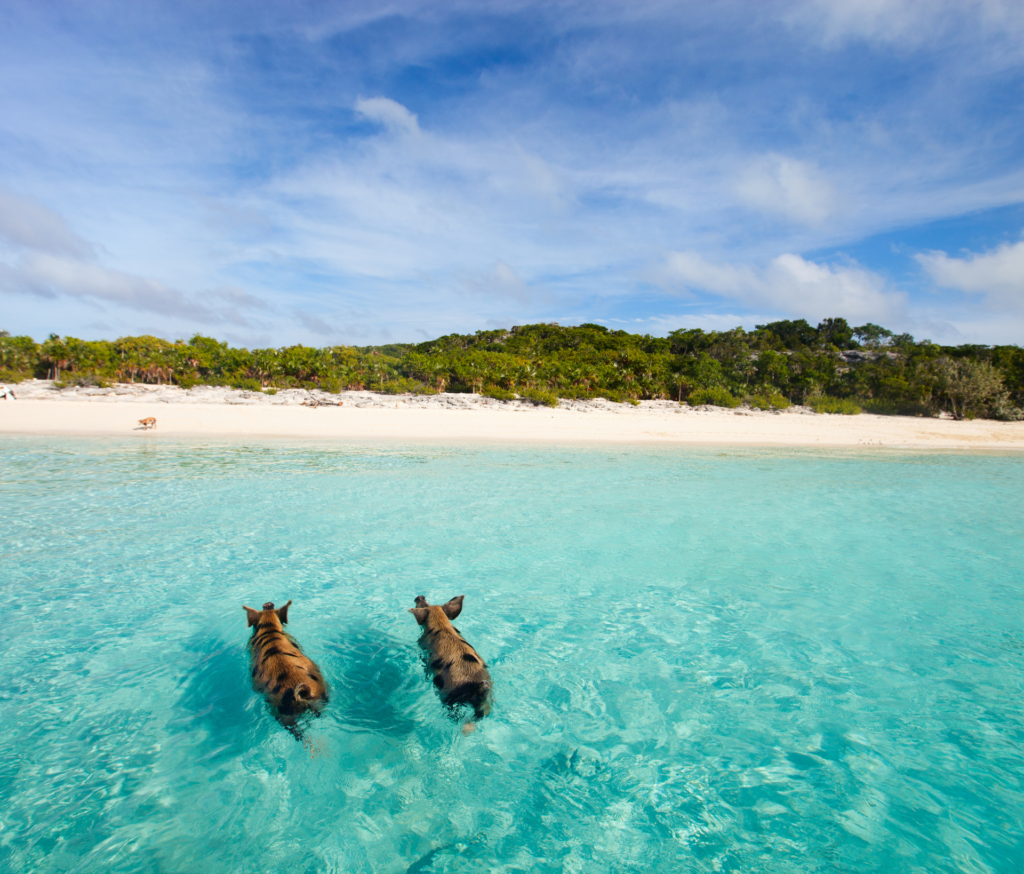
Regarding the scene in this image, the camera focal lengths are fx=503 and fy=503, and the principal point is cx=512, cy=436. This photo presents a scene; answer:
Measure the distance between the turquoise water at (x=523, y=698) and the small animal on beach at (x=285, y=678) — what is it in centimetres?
41

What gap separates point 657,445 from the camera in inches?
882

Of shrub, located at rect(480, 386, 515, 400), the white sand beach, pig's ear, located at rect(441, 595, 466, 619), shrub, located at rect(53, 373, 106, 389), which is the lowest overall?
pig's ear, located at rect(441, 595, 466, 619)

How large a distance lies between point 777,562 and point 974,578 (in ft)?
7.90

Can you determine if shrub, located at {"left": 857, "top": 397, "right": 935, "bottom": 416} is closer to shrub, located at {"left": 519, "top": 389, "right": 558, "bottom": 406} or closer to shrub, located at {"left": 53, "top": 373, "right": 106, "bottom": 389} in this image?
shrub, located at {"left": 519, "top": 389, "right": 558, "bottom": 406}

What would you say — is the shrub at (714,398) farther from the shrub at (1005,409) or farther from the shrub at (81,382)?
the shrub at (81,382)

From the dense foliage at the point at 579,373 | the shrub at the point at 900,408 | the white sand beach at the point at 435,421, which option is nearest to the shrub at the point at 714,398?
the dense foliage at the point at 579,373

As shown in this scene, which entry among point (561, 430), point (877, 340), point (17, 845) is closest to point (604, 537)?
point (17, 845)

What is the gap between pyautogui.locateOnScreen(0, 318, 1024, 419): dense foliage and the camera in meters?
37.4

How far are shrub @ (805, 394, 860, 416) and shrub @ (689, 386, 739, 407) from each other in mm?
6531

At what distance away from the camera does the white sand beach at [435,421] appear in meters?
22.8

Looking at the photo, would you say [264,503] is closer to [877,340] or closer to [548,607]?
[548,607]

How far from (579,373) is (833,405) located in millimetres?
19311

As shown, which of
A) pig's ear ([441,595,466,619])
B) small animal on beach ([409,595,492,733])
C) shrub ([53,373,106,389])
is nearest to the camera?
small animal on beach ([409,595,492,733])

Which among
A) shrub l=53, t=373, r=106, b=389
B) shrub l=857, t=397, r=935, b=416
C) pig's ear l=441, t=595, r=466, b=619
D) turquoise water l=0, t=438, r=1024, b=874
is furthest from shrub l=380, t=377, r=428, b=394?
pig's ear l=441, t=595, r=466, b=619
